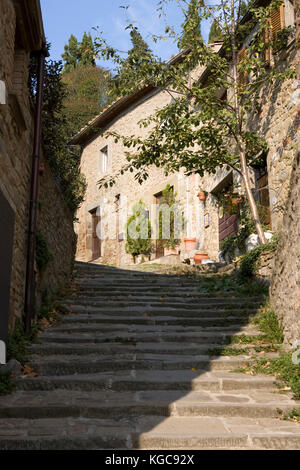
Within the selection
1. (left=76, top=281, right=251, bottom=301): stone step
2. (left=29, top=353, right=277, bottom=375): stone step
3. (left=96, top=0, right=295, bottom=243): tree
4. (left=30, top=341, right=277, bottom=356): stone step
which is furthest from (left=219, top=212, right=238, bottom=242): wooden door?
(left=29, top=353, right=277, bottom=375): stone step

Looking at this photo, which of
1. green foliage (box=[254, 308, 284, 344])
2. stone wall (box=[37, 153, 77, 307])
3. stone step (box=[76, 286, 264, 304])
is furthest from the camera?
stone step (box=[76, 286, 264, 304])

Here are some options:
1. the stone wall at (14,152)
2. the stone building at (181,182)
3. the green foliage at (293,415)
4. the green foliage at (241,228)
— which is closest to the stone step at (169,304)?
the stone wall at (14,152)

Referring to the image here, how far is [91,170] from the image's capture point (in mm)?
17953

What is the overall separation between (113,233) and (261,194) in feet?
24.4

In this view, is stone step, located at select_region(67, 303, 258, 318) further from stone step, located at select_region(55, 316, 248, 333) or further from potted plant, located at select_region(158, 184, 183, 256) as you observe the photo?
potted plant, located at select_region(158, 184, 183, 256)

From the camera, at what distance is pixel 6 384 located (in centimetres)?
398

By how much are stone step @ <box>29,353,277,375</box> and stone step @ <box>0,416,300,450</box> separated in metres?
1.05

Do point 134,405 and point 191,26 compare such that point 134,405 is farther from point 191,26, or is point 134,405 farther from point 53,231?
point 191,26

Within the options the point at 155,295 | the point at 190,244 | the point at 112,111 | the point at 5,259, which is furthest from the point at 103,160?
the point at 5,259

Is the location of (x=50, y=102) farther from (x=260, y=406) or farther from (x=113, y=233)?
(x=113, y=233)

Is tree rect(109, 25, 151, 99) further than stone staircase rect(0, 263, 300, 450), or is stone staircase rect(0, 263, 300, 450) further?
tree rect(109, 25, 151, 99)

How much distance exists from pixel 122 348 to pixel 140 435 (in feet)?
6.40

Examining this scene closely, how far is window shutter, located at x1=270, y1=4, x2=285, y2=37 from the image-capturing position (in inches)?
339

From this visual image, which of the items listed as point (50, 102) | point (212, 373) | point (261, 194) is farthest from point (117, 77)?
point (212, 373)
